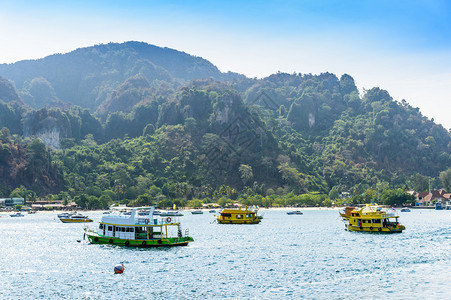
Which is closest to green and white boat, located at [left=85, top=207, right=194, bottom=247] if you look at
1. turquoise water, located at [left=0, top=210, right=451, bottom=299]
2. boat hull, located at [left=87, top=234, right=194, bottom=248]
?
boat hull, located at [left=87, top=234, right=194, bottom=248]

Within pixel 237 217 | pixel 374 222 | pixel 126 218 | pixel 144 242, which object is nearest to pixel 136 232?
pixel 144 242

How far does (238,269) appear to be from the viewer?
2603 inches

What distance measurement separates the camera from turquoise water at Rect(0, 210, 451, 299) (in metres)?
52.5

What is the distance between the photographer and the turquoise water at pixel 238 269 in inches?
2068

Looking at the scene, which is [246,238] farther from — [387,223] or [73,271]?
[73,271]

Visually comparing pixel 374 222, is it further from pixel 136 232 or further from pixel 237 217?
pixel 136 232

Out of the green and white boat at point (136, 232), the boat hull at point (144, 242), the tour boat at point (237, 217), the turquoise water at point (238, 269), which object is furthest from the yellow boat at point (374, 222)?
the green and white boat at point (136, 232)

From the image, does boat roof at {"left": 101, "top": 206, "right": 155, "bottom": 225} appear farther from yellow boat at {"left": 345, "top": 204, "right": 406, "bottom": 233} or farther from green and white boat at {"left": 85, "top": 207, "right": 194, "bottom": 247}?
yellow boat at {"left": 345, "top": 204, "right": 406, "bottom": 233}

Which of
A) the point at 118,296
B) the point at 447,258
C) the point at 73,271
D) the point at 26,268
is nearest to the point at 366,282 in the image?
the point at 447,258

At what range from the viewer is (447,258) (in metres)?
73.7

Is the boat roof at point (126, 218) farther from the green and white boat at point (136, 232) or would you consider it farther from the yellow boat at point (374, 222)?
the yellow boat at point (374, 222)

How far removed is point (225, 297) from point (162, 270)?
17.0 m

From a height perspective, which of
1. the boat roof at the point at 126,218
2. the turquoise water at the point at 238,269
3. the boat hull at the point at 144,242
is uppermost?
the boat roof at the point at 126,218

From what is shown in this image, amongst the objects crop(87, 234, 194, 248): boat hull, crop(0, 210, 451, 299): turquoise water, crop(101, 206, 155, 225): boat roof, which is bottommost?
crop(0, 210, 451, 299): turquoise water
